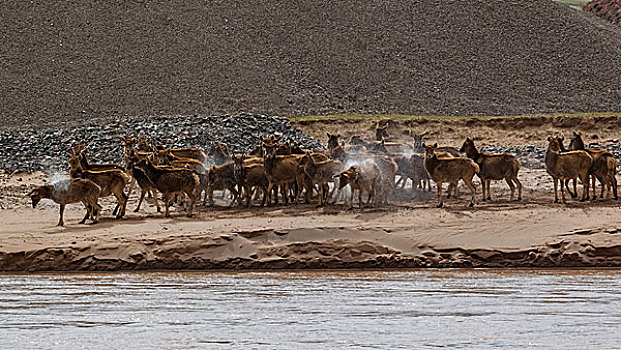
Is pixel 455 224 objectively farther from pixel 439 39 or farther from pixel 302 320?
pixel 439 39

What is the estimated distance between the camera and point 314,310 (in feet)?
40.0

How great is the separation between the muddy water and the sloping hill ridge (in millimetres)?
50211

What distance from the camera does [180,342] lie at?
33.8 feet

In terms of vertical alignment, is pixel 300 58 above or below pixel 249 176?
above

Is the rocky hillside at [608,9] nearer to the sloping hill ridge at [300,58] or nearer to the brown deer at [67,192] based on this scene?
the sloping hill ridge at [300,58]

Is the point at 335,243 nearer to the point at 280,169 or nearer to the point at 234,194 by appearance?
the point at 280,169

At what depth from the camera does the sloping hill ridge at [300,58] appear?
228 feet

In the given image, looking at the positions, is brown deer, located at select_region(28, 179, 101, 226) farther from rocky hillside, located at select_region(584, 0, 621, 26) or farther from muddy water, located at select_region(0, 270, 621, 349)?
rocky hillside, located at select_region(584, 0, 621, 26)

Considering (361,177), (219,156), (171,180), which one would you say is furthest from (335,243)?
(219,156)

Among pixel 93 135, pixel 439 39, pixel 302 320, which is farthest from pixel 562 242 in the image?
pixel 439 39

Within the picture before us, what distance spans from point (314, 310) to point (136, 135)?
2750cm

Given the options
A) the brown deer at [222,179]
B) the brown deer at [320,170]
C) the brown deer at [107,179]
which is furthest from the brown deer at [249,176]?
the brown deer at [107,179]

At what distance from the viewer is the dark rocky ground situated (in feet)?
116

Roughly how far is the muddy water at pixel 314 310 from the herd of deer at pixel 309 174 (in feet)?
14.1
